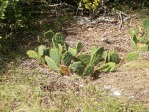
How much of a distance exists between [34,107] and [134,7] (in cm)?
311

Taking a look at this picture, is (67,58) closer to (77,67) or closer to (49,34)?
(77,67)

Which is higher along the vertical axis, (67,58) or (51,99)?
(67,58)

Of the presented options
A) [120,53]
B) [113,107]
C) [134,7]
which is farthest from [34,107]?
[134,7]

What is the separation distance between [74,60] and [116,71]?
1.70 feet

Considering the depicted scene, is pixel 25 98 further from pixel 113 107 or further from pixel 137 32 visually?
pixel 137 32

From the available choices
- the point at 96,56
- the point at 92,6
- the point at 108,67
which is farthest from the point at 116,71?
the point at 92,6

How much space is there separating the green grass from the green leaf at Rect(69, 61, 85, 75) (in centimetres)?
22

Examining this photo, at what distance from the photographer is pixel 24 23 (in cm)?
509

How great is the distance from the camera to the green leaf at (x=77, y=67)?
13.0ft

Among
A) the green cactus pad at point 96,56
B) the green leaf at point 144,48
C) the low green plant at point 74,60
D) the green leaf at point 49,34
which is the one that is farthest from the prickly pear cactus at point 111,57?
the green leaf at point 49,34

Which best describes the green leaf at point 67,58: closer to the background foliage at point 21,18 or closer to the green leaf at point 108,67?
the green leaf at point 108,67

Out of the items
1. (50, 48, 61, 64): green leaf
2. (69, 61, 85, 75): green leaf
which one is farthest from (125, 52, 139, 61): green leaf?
(50, 48, 61, 64): green leaf

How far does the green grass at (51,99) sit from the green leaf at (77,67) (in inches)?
8.6

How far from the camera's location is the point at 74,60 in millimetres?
4270
